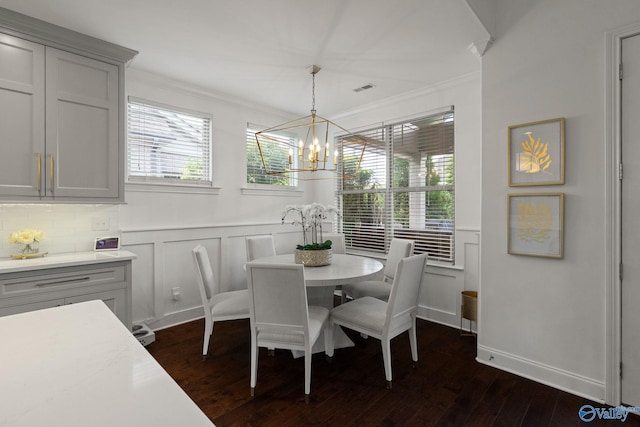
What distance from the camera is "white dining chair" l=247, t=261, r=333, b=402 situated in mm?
2061

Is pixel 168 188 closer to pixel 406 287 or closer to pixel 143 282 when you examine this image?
pixel 143 282

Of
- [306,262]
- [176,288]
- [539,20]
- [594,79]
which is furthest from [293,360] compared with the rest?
[539,20]

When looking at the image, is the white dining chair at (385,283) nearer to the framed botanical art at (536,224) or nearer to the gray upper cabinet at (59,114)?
the framed botanical art at (536,224)

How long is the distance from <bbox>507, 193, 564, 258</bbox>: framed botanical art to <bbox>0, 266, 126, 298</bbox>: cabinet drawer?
3.18 metres

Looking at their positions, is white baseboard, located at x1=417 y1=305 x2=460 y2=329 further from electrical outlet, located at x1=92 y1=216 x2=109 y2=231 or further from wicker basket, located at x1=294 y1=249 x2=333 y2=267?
electrical outlet, located at x1=92 y1=216 x2=109 y2=231

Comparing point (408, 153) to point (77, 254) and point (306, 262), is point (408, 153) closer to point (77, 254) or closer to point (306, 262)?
point (306, 262)

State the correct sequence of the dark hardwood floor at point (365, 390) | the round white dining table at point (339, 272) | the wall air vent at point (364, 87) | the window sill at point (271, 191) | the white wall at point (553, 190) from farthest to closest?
the window sill at point (271, 191), the wall air vent at point (364, 87), the round white dining table at point (339, 272), the white wall at point (553, 190), the dark hardwood floor at point (365, 390)

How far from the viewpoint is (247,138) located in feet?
13.8

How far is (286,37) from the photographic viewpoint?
8.46ft

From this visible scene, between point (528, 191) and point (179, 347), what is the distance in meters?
3.26

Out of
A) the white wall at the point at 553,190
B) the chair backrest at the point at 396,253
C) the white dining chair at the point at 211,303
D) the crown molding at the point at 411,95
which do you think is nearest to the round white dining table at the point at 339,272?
the chair backrest at the point at 396,253

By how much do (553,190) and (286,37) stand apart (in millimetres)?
2360

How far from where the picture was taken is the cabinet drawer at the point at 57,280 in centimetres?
215

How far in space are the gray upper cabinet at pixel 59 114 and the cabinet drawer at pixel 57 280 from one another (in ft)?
1.85
